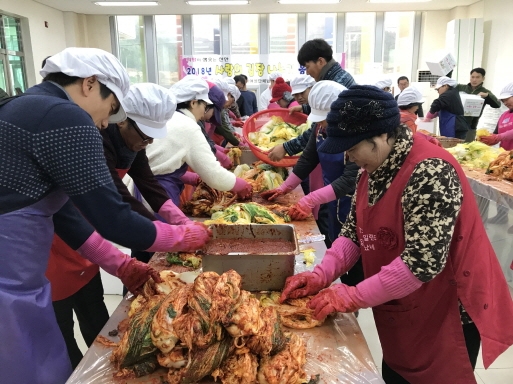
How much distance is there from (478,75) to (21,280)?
836 centimetres

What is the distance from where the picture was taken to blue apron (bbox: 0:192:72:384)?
4.28 ft

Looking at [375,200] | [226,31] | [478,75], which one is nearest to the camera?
[375,200]

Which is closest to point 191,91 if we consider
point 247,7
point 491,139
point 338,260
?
point 338,260

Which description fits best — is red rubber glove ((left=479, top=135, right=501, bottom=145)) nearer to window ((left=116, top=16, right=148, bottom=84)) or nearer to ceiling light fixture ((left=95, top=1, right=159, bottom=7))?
ceiling light fixture ((left=95, top=1, right=159, bottom=7))

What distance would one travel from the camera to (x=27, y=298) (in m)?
1.37

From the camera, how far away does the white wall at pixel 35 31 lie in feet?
29.9

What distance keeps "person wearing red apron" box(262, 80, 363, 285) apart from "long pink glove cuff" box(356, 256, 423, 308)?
49.2 inches

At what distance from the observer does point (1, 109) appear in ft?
4.01

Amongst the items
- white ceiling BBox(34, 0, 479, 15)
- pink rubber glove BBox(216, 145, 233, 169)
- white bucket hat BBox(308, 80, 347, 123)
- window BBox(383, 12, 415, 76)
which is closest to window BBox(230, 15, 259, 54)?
white ceiling BBox(34, 0, 479, 15)

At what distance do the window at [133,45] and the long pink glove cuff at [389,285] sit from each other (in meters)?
12.0

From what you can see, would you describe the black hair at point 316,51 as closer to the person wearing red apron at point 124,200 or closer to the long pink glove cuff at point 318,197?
the long pink glove cuff at point 318,197

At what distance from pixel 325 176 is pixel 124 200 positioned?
165 cm

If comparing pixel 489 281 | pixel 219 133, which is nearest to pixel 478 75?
pixel 219 133

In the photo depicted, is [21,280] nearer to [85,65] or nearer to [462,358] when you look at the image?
[85,65]
